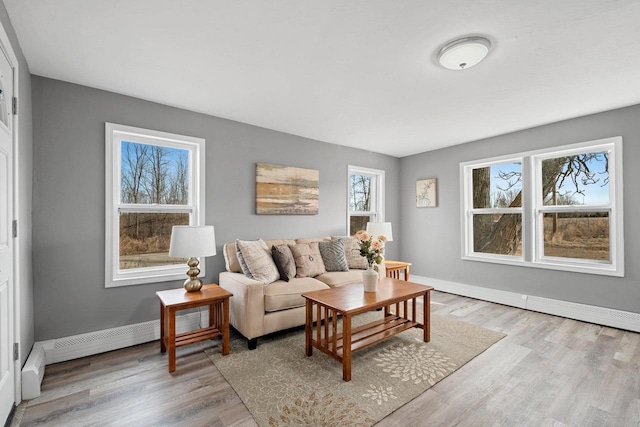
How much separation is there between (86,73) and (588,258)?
220 inches

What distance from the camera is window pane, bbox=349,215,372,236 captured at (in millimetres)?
4953

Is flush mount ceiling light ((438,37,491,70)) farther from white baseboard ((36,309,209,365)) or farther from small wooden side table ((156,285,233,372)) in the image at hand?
white baseboard ((36,309,209,365))

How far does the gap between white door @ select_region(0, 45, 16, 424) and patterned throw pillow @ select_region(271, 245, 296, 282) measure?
205 cm

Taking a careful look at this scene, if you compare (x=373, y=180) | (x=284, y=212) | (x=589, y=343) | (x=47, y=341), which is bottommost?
(x=589, y=343)

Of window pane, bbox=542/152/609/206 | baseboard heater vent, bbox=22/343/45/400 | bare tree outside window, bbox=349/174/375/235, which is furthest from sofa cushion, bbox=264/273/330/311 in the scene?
window pane, bbox=542/152/609/206

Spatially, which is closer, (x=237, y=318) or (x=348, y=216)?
(x=237, y=318)

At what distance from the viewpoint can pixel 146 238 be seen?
3.08 meters

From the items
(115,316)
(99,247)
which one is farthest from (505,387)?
(99,247)

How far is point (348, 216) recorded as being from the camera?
4.76 m

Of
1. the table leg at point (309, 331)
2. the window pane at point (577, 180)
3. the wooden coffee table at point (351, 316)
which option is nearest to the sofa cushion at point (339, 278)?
the wooden coffee table at point (351, 316)

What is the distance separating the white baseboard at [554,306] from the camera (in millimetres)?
3146

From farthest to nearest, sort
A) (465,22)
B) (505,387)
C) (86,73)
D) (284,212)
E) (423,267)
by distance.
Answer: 1. (423,267)
2. (284,212)
3. (86,73)
4. (505,387)
5. (465,22)

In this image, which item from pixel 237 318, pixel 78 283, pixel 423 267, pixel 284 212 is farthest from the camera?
pixel 423 267

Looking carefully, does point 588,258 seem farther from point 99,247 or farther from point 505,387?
point 99,247
